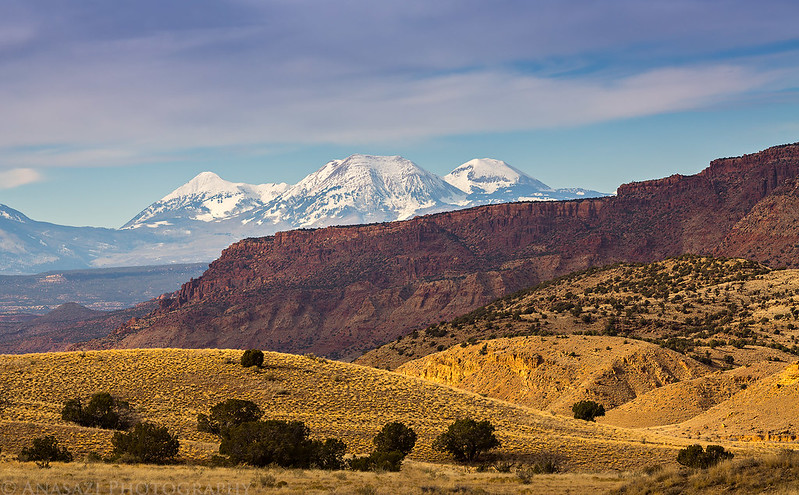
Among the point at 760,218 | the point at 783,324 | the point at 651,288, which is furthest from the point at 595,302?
the point at 760,218

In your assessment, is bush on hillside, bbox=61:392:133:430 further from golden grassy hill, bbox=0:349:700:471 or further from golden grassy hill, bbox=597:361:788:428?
golden grassy hill, bbox=597:361:788:428

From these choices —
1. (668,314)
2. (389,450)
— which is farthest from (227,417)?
(668,314)

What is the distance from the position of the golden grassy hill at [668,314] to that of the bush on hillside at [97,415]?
5134 centimetres

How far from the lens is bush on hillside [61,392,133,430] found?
1590 inches

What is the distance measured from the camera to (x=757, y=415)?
159ft

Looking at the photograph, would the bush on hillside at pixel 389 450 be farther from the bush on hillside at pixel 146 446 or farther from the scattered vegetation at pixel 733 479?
the scattered vegetation at pixel 733 479

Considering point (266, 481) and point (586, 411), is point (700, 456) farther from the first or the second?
point (586, 411)

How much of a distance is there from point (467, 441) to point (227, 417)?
12.8m

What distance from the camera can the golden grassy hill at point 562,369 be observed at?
65625mm

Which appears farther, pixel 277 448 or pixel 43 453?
pixel 277 448

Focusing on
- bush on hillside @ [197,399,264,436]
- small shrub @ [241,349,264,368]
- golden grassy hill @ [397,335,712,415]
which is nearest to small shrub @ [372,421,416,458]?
bush on hillside @ [197,399,264,436]

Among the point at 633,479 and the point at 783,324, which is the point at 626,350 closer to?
the point at 783,324

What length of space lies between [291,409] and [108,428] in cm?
1036

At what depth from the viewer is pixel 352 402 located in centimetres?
4784
